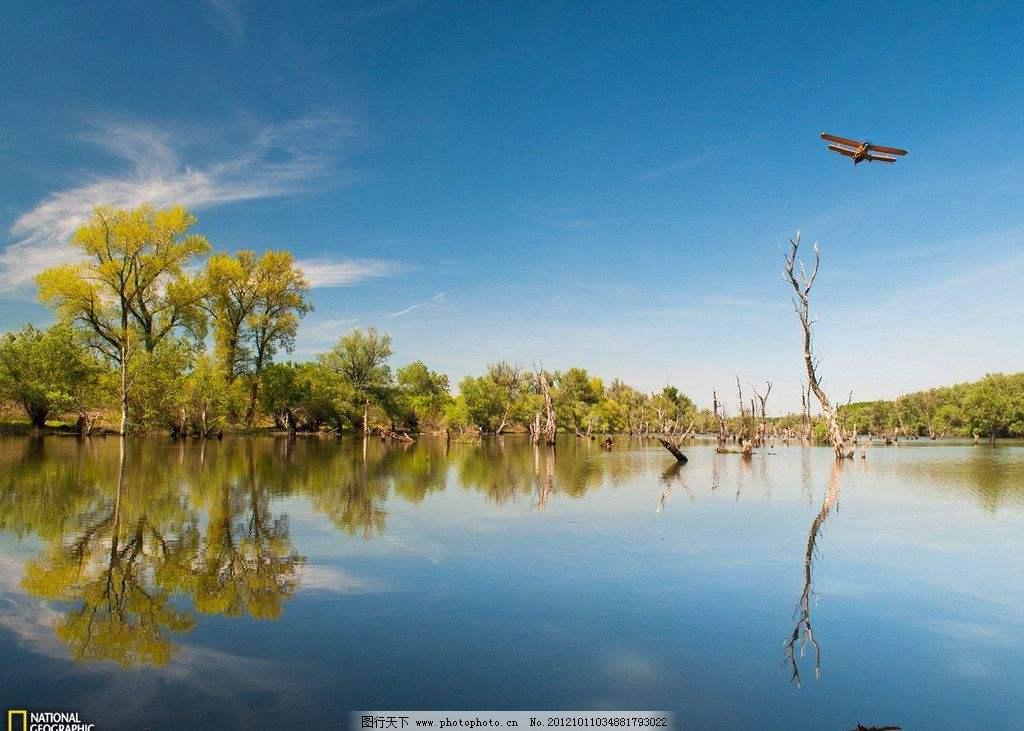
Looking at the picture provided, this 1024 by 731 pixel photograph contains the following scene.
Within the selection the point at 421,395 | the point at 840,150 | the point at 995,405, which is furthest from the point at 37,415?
the point at 995,405

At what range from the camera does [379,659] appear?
5.82 metres

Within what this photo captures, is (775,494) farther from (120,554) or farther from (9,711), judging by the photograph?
(9,711)

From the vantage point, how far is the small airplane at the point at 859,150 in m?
17.1

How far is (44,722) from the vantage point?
4.63 metres

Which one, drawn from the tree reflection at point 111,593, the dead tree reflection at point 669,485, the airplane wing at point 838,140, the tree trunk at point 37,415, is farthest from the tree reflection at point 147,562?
the tree trunk at point 37,415

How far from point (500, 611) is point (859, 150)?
1658cm

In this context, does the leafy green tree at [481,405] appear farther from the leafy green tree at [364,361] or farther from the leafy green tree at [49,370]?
the leafy green tree at [49,370]

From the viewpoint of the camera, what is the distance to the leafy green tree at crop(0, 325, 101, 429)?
48750 millimetres

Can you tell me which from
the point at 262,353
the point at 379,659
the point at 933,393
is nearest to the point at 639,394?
the point at 933,393

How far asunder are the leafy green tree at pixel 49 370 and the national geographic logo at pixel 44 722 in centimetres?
5219

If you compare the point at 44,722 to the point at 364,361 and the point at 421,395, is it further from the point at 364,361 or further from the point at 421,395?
the point at 421,395

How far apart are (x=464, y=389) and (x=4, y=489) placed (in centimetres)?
7024

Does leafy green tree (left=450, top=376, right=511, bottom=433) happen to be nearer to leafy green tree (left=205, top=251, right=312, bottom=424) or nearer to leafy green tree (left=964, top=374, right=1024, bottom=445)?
leafy green tree (left=205, top=251, right=312, bottom=424)

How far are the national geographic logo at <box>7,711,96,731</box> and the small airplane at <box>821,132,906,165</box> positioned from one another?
1919 cm
